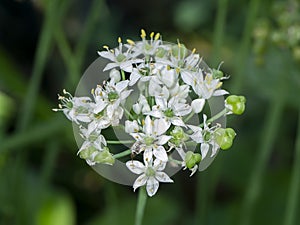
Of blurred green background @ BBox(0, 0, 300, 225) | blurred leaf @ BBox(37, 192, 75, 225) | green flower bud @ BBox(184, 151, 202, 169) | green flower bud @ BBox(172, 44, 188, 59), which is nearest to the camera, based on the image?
green flower bud @ BBox(184, 151, 202, 169)

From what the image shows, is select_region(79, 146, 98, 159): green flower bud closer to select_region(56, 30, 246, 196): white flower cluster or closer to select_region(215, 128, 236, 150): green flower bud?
select_region(56, 30, 246, 196): white flower cluster

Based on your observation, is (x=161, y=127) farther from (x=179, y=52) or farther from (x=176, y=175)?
(x=176, y=175)

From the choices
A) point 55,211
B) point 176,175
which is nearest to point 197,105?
point 55,211

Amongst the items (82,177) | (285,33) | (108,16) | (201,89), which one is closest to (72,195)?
(82,177)

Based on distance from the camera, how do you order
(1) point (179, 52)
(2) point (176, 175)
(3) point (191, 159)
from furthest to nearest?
(2) point (176, 175)
(1) point (179, 52)
(3) point (191, 159)

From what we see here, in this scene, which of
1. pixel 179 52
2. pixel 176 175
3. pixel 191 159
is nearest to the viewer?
pixel 191 159

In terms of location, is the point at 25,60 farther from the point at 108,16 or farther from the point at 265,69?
the point at 265,69

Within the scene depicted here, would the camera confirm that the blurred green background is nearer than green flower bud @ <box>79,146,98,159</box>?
No

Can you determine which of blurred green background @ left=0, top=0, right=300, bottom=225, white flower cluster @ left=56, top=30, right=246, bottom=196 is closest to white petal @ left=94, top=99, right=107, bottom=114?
white flower cluster @ left=56, top=30, right=246, bottom=196
